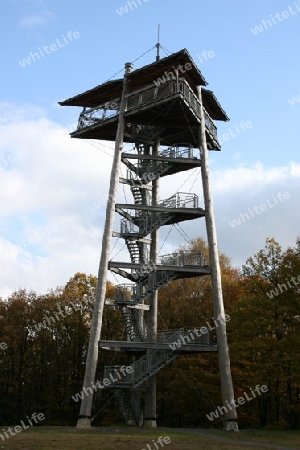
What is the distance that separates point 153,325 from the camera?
29.3m

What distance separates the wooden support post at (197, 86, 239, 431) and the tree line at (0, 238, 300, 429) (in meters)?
3.77

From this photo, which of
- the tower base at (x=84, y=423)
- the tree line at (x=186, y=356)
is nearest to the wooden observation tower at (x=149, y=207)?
the tower base at (x=84, y=423)

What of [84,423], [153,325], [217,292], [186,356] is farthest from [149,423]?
[186,356]

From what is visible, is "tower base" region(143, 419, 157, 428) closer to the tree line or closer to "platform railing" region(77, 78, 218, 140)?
the tree line

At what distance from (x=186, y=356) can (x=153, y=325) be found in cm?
974

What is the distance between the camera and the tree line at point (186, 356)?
30078mm

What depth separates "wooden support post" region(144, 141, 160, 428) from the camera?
28.1 metres

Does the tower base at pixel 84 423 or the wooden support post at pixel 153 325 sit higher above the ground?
the wooden support post at pixel 153 325

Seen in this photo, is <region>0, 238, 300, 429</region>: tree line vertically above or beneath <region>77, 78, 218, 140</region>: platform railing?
beneath

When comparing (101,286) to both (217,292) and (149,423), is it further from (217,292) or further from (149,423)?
(149,423)

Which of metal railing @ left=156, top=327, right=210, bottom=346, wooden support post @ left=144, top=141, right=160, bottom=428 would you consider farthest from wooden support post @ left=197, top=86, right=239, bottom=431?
wooden support post @ left=144, top=141, right=160, bottom=428

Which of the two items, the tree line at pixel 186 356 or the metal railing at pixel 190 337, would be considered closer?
the metal railing at pixel 190 337

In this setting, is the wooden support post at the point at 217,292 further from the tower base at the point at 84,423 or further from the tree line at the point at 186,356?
the tower base at the point at 84,423

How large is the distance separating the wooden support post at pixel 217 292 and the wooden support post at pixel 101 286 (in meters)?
4.71
